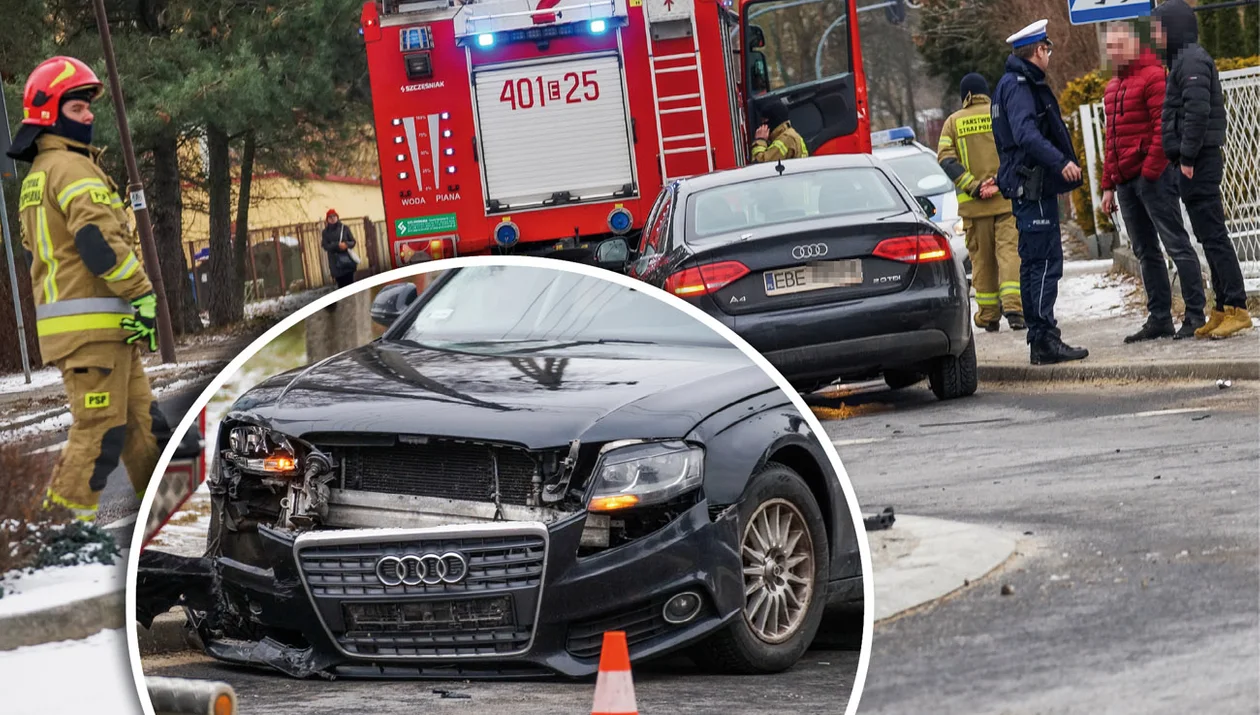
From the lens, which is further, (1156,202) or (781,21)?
(781,21)

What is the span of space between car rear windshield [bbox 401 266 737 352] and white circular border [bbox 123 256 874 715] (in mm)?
18

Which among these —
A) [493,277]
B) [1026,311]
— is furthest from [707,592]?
[1026,311]

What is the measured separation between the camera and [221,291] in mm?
28125

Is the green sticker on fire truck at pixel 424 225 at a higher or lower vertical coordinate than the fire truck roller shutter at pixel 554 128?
lower

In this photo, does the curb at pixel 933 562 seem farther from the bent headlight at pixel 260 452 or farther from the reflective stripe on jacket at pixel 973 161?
the reflective stripe on jacket at pixel 973 161

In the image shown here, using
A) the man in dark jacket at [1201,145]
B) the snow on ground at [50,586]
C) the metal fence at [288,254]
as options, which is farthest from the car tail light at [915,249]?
the metal fence at [288,254]

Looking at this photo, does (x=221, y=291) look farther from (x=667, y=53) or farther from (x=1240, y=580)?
(x=1240, y=580)

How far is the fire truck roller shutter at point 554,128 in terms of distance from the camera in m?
15.0

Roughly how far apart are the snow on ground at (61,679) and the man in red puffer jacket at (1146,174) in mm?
7390

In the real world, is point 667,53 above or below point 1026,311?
above

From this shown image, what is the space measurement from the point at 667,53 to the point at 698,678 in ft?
40.8

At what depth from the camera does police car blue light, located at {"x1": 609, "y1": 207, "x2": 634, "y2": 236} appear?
14867 mm

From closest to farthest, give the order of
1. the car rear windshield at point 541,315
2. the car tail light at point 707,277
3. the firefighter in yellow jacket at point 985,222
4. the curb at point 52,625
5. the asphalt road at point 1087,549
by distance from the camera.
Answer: the car rear windshield at point 541,315
the asphalt road at point 1087,549
the curb at point 52,625
the car tail light at point 707,277
the firefighter in yellow jacket at point 985,222

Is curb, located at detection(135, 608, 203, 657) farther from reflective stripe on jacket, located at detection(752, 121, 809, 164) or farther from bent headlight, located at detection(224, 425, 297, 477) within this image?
reflective stripe on jacket, located at detection(752, 121, 809, 164)
